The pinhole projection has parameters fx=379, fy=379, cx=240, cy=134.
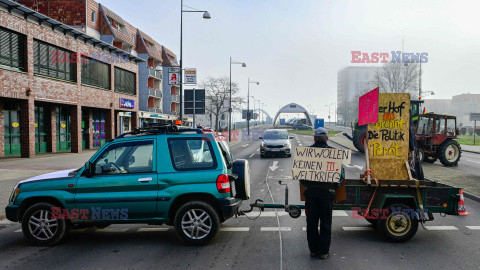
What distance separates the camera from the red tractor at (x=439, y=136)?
1788 cm

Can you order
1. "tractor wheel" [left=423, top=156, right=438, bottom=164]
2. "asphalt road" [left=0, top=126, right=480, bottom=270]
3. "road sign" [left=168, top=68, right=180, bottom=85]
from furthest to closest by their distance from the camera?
"road sign" [left=168, top=68, right=180, bottom=85]
"tractor wheel" [left=423, top=156, right=438, bottom=164]
"asphalt road" [left=0, top=126, right=480, bottom=270]

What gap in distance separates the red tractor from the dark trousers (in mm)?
14520

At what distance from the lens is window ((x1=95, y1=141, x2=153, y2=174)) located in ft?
19.6

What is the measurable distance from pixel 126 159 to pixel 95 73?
23.7 metres

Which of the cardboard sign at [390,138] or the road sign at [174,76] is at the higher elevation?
the road sign at [174,76]

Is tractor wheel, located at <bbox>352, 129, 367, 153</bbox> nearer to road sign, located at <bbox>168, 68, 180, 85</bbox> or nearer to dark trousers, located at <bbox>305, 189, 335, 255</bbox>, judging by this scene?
road sign, located at <bbox>168, 68, 180, 85</bbox>

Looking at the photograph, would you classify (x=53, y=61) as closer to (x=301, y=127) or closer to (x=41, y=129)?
(x=41, y=129)

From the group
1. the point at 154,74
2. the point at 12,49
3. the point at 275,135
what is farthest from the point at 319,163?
the point at 154,74

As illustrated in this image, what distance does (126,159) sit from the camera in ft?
19.9

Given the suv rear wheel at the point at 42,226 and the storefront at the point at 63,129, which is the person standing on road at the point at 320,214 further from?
the storefront at the point at 63,129

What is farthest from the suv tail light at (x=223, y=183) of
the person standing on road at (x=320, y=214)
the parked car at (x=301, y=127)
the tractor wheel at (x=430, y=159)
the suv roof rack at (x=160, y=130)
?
the parked car at (x=301, y=127)

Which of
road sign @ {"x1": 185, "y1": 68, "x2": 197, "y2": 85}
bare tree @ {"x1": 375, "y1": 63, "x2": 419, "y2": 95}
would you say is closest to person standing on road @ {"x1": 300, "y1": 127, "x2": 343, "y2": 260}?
road sign @ {"x1": 185, "y1": 68, "x2": 197, "y2": 85}

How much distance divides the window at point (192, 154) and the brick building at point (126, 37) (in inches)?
1293

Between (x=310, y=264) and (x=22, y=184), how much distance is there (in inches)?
181
